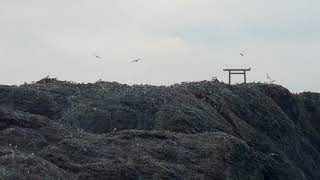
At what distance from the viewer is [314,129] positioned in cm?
3650

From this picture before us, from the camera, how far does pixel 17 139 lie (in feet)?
60.7

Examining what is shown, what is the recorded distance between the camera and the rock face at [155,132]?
17.4m

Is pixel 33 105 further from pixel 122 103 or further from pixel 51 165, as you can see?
pixel 51 165

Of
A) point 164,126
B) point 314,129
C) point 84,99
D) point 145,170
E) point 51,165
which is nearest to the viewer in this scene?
point 51,165

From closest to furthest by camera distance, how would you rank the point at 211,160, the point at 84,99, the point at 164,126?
the point at 211,160 → the point at 164,126 → the point at 84,99

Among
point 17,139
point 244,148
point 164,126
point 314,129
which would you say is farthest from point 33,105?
point 314,129

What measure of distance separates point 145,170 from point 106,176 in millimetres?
1129

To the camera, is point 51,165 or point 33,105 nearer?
point 51,165

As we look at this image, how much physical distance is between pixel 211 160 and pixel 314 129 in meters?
18.2

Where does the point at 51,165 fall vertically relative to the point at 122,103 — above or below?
below

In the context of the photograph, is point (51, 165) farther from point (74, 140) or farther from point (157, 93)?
point (157, 93)

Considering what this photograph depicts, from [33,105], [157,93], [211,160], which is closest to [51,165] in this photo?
[211,160]

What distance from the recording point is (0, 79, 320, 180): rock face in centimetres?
1744

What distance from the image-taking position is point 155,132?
67.7ft
